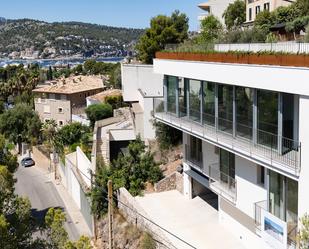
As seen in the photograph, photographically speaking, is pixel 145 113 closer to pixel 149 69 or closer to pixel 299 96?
pixel 149 69

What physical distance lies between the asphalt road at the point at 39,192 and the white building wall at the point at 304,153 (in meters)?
18.7

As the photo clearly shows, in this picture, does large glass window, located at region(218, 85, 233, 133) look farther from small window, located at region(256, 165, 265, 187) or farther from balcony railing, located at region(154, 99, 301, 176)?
small window, located at region(256, 165, 265, 187)

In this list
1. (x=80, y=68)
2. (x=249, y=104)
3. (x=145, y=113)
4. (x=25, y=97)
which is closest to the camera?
(x=249, y=104)

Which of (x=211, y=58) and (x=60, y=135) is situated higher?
(x=211, y=58)

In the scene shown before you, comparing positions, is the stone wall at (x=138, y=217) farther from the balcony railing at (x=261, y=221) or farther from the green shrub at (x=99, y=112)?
the green shrub at (x=99, y=112)

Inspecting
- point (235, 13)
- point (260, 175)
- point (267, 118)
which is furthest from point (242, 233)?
point (235, 13)

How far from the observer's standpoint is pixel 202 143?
2262 cm

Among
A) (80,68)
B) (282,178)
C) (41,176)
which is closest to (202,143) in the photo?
(282,178)

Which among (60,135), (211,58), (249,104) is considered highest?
(211,58)

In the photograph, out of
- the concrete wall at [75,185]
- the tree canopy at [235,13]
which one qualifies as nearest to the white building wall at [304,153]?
the concrete wall at [75,185]

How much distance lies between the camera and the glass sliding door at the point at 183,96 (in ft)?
72.4

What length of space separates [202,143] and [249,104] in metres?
6.42

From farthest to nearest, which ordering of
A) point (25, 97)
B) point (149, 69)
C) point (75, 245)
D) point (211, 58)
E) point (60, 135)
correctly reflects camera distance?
point (25, 97), point (60, 135), point (149, 69), point (211, 58), point (75, 245)

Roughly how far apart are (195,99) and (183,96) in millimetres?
1376
